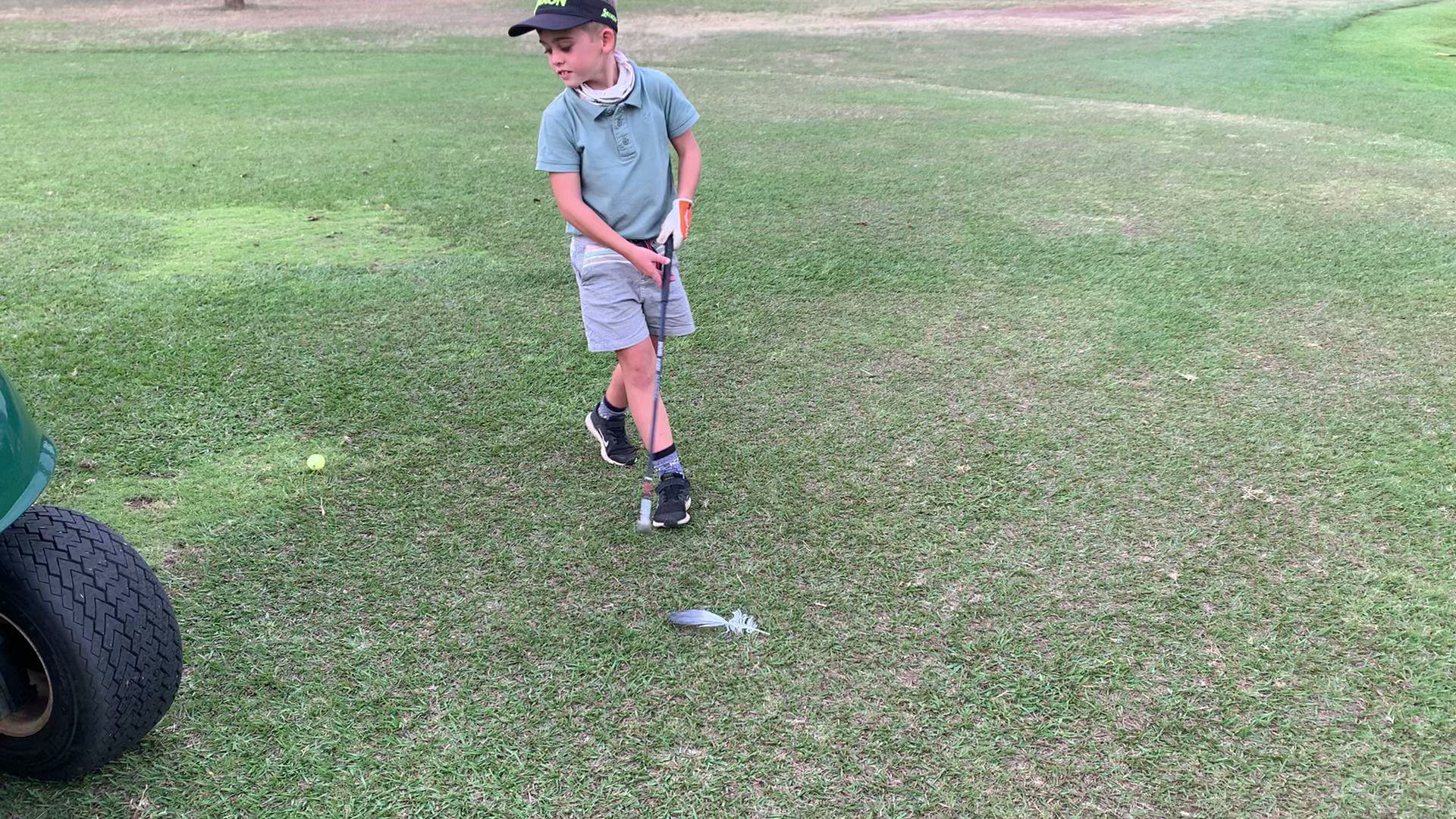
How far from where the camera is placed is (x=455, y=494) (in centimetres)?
321

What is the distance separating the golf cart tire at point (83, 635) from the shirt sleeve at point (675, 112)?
5.81 feet

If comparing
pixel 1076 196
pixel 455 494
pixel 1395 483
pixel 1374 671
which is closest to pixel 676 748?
pixel 455 494

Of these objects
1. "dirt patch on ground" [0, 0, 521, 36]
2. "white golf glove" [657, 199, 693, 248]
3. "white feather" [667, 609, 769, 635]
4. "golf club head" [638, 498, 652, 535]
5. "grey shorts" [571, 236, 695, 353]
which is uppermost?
"dirt patch on ground" [0, 0, 521, 36]

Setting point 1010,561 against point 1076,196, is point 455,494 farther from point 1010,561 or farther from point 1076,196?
point 1076,196

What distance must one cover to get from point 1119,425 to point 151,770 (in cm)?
299

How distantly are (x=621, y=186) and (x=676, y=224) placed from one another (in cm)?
18

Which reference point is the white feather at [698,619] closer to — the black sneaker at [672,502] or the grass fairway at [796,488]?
the grass fairway at [796,488]

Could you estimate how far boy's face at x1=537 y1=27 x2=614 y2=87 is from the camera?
108 inches

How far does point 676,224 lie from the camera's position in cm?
300

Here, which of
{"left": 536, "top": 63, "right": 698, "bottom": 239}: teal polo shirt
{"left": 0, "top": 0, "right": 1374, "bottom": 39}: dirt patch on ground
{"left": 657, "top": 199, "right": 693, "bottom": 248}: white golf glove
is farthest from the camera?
{"left": 0, "top": 0, "right": 1374, "bottom": 39}: dirt patch on ground

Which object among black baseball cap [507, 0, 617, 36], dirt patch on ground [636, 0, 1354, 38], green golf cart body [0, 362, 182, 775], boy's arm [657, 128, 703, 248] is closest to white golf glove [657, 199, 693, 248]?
boy's arm [657, 128, 703, 248]

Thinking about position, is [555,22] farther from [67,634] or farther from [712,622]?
[67,634]

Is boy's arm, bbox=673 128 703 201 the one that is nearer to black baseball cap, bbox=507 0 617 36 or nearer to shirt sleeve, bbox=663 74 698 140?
shirt sleeve, bbox=663 74 698 140

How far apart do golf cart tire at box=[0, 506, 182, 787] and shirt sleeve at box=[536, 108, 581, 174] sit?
1423 mm
